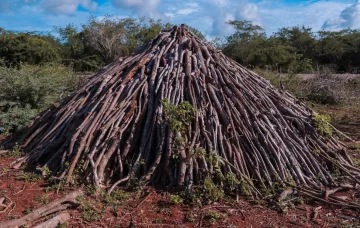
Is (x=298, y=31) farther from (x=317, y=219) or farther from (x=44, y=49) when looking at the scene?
(x=317, y=219)

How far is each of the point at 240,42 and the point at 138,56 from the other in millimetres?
17818

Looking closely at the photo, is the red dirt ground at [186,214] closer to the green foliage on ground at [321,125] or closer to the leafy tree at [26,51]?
the green foliage on ground at [321,125]

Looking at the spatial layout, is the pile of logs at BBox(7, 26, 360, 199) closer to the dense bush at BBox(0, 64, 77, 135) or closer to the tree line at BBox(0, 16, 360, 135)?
the dense bush at BBox(0, 64, 77, 135)

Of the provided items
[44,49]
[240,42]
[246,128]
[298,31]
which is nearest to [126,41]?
[44,49]

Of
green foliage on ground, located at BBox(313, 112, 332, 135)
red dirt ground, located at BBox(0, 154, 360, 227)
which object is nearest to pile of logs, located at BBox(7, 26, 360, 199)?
green foliage on ground, located at BBox(313, 112, 332, 135)

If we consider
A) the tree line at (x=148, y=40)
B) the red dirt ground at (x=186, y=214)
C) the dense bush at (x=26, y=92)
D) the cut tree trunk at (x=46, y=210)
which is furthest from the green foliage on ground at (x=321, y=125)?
the tree line at (x=148, y=40)

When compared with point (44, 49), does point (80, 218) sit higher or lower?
lower

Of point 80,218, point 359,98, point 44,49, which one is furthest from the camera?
point 44,49

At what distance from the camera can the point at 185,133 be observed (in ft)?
15.7

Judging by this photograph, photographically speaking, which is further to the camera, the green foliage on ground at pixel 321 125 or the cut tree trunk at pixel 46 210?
the green foliage on ground at pixel 321 125

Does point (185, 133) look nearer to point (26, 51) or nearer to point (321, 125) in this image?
point (321, 125)

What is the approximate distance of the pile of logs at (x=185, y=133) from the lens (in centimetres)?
464

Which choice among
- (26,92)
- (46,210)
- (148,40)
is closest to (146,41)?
(148,40)

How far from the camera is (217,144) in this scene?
15.7ft
